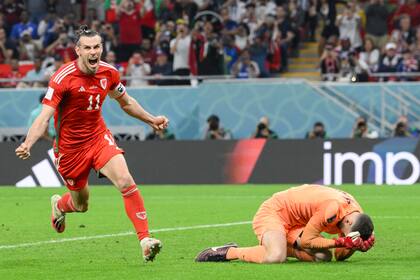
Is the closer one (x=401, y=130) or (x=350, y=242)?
(x=350, y=242)

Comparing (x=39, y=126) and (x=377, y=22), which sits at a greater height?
(x=39, y=126)

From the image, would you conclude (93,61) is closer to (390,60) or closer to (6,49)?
(390,60)

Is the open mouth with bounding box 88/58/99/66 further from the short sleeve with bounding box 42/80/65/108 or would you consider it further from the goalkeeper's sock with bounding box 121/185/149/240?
the goalkeeper's sock with bounding box 121/185/149/240

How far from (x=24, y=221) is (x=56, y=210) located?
11.1ft

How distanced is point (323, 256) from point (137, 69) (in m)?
17.8

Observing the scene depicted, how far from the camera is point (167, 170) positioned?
81.7ft

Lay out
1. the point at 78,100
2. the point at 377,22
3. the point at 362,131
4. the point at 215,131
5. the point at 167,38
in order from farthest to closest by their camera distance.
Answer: the point at 167,38, the point at 377,22, the point at 215,131, the point at 362,131, the point at 78,100

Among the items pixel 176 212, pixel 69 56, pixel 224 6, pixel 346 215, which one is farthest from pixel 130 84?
pixel 346 215

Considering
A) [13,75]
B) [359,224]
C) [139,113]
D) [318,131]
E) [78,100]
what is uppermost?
[78,100]

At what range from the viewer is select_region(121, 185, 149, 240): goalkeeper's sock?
11086mm

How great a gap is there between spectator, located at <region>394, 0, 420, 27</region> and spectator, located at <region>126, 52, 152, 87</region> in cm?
615

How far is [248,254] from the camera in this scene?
11047 millimetres

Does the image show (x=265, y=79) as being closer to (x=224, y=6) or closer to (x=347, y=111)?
(x=347, y=111)

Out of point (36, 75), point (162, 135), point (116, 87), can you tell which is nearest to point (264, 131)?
point (162, 135)
